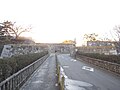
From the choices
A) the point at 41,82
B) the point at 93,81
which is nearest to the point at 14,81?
the point at 41,82

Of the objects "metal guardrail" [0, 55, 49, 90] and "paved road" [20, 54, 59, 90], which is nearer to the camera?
"metal guardrail" [0, 55, 49, 90]

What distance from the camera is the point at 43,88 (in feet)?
49.8

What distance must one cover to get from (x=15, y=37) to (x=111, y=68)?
54329 mm

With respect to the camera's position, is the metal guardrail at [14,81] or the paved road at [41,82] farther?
the paved road at [41,82]

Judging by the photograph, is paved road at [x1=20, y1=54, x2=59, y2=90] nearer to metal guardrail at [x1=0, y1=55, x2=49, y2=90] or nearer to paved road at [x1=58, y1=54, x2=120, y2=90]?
metal guardrail at [x1=0, y1=55, x2=49, y2=90]

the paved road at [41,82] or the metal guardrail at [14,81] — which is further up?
the metal guardrail at [14,81]

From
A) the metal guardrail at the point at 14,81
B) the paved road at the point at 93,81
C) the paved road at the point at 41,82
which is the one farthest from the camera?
the paved road at the point at 93,81

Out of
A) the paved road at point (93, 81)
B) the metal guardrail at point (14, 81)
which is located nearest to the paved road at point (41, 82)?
the metal guardrail at point (14, 81)

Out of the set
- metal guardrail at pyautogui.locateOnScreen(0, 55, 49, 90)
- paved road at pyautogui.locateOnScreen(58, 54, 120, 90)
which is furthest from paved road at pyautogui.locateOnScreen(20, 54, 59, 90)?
paved road at pyautogui.locateOnScreen(58, 54, 120, 90)

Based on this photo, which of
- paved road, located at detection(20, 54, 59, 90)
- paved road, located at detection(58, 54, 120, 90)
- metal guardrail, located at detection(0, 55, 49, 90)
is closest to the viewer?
metal guardrail, located at detection(0, 55, 49, 90)

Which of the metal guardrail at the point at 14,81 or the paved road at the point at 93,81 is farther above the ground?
the metal guardrail at the point at 14,81

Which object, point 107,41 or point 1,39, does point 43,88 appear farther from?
point 107,41

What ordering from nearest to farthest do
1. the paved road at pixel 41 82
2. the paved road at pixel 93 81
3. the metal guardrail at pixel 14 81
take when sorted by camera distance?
the metal guardrail at pixel 14 81 < the paved road at pixel 41 82 < the paved road at pixel 93 81

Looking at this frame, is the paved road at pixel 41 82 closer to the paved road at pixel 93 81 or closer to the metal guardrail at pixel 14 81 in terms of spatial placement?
the metal guardrail at pixel 14 81
